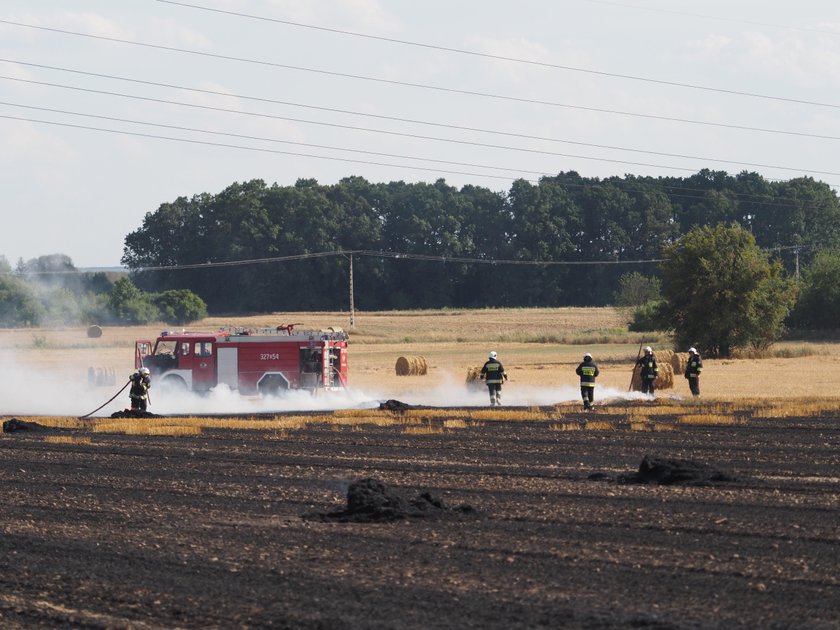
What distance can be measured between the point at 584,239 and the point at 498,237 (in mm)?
9720

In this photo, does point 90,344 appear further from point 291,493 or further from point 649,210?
point 649,210

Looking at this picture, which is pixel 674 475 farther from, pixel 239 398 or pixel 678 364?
pixel 678 364

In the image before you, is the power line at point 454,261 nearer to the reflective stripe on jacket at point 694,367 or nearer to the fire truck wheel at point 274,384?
the fire truck wheel at point 274,384

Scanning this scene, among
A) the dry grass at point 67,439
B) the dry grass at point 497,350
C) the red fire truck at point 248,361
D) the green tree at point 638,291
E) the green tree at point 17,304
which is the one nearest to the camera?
the dry grass at point 67,439

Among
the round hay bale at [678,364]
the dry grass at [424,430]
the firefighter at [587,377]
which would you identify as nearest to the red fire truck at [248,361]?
the firefighter at [587,377]

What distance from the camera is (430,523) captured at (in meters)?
15.3

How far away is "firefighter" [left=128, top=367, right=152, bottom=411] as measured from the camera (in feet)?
107

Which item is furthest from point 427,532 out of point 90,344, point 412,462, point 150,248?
point 150,248

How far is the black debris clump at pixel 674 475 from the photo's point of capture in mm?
18125

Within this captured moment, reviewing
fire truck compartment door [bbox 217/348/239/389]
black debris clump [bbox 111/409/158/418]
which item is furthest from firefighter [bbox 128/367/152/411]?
fire truck compartment door [bbox 217/348/239/389]

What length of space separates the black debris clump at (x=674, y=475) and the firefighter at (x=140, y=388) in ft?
56.4

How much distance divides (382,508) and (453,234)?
4873 inches

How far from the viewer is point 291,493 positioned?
1809 cm

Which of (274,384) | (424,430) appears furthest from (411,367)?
(424,430)
